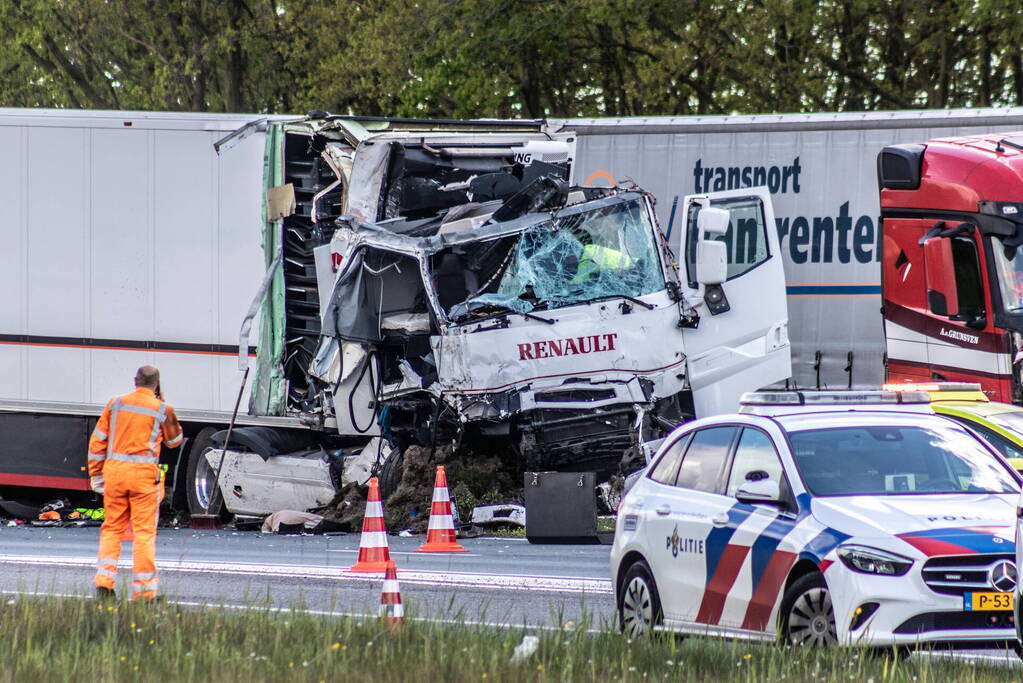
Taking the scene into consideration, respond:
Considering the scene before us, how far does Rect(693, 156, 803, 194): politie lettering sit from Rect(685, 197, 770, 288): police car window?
1290mm

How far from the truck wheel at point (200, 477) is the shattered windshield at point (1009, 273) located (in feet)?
25.0

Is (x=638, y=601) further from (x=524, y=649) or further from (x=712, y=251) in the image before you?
(x=712, y=251)

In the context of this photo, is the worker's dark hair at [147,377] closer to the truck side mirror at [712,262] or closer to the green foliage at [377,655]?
the green foliage at [377,655]

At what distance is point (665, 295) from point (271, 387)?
398 cm

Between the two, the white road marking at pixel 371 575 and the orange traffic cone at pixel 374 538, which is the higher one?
the orange traffic cone at pixel 374 538

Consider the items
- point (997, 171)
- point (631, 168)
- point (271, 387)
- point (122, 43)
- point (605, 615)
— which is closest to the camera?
point (605, 615)

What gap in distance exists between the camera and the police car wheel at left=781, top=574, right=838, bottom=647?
25.9 feet

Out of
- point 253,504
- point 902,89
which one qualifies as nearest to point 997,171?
point 253,504

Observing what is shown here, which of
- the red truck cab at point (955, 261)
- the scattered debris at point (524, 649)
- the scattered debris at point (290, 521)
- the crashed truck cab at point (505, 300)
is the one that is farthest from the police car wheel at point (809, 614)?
the scattered debris at point (290, 521)

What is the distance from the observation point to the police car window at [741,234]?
1561 centimetres

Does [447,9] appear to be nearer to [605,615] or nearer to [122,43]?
[122,43]

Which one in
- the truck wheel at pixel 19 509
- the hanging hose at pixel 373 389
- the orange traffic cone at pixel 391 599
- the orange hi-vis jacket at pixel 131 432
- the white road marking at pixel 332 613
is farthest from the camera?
the truck wheel at pixel 19 509

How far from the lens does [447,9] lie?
30000 millimetres

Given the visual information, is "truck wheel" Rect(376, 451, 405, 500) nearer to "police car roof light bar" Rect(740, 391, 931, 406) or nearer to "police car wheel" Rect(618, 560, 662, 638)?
"police car wheel" Rect(618, 560, 662, 638)
